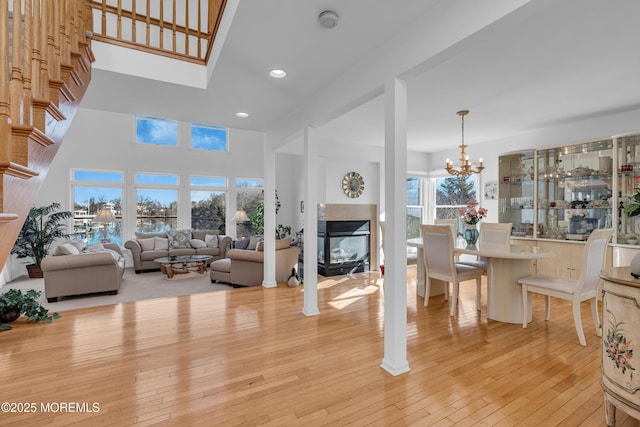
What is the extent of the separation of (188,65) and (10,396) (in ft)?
10.1

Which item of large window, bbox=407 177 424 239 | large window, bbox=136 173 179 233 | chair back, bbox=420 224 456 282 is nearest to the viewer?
chair back, bbox=420 224 456 282

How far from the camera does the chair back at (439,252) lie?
12.0 ft

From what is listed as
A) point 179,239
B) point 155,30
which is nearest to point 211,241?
point 179,239

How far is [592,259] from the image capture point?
2.97 meters

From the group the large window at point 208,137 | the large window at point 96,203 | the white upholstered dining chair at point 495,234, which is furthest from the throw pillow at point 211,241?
the white upholstered dining chair at point 495,234

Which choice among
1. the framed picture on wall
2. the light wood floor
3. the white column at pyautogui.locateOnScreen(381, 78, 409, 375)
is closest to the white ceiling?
the white column at pyautogui.locateOnScreen(381, 78, 409, 375)

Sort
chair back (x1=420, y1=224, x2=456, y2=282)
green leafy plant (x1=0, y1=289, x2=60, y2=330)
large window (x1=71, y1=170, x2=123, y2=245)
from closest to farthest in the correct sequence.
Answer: green leafy plant (x1=0, y1=289, x2=60, y2=330)
chair back (x1=420, y1=224, x2=456, y2=282)
large window (x1=71, y1=170, x2=123, y2=245)

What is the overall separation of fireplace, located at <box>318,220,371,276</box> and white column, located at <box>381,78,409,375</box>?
367cm

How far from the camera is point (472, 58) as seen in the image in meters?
2.73

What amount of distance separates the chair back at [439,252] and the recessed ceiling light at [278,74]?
2.35 m

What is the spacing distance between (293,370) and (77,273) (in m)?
3.93

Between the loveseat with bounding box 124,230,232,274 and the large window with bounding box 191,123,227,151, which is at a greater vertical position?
the large window with bounding box 191,123,227,151

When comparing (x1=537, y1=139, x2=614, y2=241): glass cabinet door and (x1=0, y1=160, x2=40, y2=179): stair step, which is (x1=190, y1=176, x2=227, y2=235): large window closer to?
(x1=0, y1=160, x2=40, y2=179): stair step

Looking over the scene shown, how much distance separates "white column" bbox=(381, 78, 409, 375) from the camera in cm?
238
